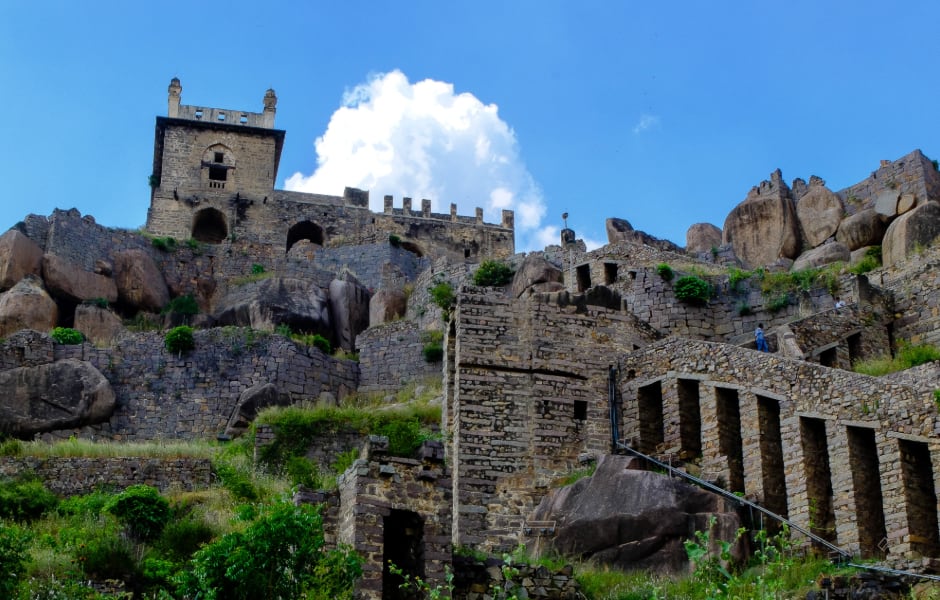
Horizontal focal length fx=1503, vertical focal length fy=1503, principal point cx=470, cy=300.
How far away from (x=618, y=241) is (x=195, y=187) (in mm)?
20809

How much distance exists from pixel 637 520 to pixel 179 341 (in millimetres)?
18163

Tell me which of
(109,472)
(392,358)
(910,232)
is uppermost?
(910,232)

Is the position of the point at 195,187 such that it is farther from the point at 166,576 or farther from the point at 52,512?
the point at 166,576

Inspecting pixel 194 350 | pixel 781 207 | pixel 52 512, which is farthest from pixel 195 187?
pixel 52 512

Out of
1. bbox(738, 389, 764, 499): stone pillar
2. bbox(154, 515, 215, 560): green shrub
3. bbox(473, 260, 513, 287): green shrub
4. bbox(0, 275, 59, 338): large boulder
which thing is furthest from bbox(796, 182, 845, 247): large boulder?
bbox(154, 515, 215, 560): green shrub

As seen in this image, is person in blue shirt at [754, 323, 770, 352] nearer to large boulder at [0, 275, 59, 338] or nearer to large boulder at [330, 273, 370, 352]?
large boulder at [330, 273, 370, 352]

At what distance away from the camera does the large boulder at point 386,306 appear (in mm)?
46469

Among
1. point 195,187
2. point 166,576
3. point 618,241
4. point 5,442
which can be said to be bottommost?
point 166,576

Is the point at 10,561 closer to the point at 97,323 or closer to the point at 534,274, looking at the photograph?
the point at 534,274

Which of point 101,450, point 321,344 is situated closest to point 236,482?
point 101,450

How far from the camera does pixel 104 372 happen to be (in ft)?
130

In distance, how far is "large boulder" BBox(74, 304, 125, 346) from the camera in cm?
4400

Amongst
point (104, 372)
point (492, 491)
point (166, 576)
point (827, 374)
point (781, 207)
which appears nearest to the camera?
point (166, 576)

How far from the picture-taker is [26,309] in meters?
43.3
